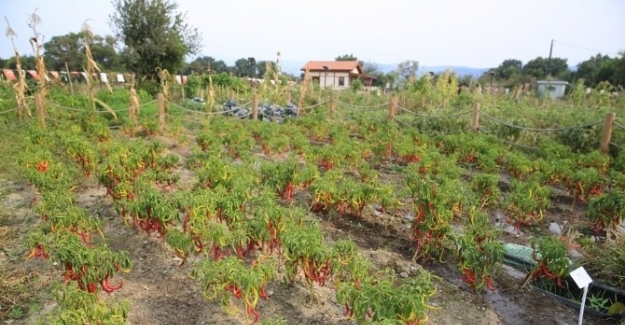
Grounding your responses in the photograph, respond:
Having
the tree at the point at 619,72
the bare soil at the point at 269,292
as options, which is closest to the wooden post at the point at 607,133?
the bare soil at the point at 269,292

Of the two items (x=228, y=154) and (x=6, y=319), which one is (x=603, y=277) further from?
(x=228, y=154)

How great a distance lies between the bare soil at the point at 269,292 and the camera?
3428 millimetres

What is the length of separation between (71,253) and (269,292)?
1.61 metres

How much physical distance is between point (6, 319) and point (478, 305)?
391 cm

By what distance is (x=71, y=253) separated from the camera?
299 cm

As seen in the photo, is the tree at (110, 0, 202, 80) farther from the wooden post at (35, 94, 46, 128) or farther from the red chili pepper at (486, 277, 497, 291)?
the red chili pepper at (486, 277, 497, 291)

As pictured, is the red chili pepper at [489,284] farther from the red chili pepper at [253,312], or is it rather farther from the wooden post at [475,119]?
the wooden post at [475,119]

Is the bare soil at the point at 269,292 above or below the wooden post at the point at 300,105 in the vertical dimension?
below

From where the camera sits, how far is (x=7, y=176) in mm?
6906

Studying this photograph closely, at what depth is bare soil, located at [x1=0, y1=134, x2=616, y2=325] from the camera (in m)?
3.43

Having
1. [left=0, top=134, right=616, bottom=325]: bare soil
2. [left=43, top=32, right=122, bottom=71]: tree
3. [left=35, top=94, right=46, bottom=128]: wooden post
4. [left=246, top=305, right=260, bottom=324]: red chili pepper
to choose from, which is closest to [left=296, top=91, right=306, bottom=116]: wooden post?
[left=35, top=94, right=46, bottom=128]: wooden post

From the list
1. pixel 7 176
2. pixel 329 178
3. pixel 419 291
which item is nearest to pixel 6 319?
pixel 419 291

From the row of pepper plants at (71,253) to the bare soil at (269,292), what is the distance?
209 mm

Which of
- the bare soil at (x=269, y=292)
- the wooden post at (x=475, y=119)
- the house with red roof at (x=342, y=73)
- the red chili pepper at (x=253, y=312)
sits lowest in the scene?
the bare soil at (x=269, y=292)
